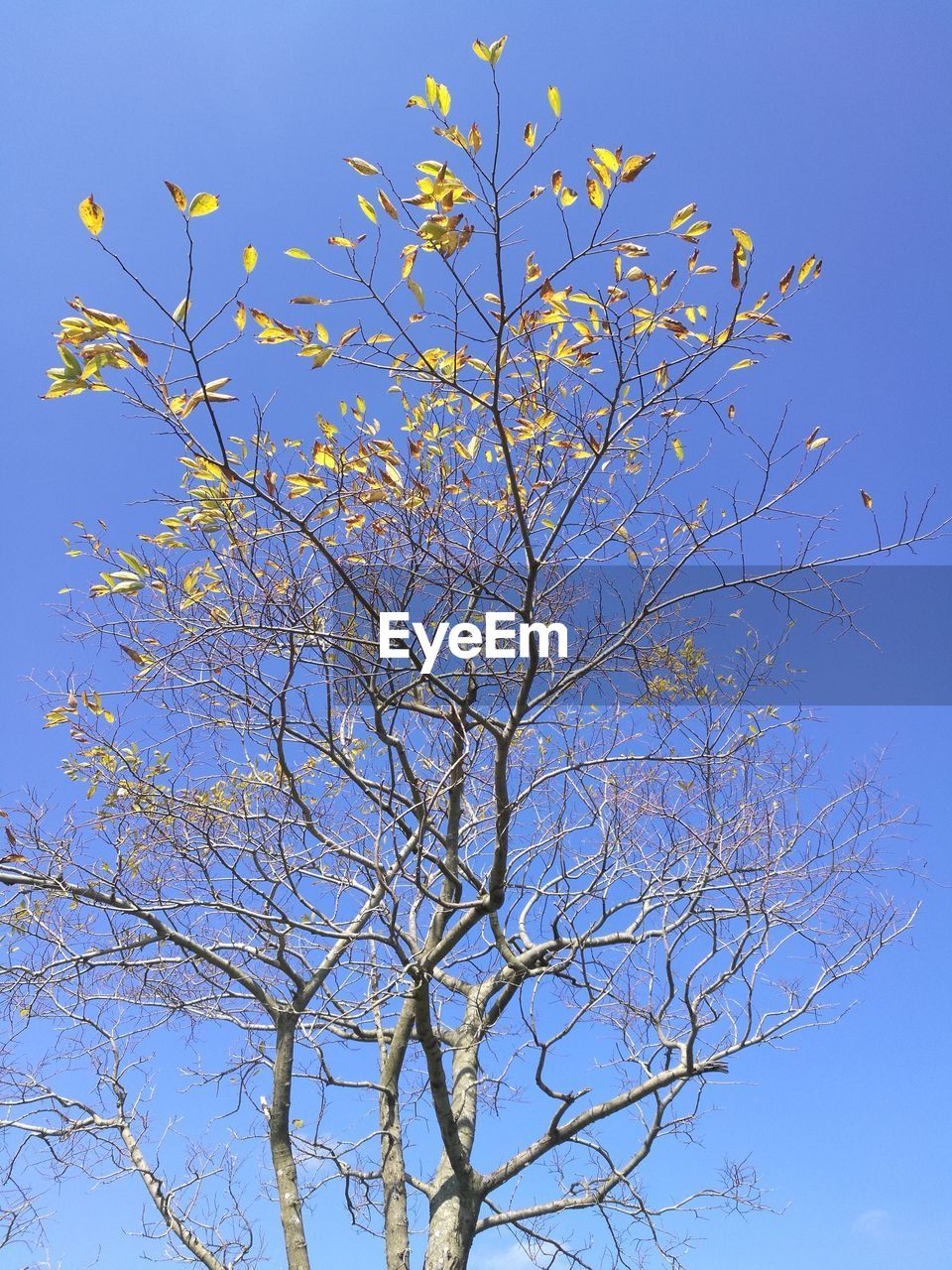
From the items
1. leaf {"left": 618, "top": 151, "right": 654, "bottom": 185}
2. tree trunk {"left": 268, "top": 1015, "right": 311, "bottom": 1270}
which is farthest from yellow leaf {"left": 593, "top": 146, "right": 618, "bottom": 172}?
tree trunk {"left": 268, "top": 1015, "right": 311, "bottom": 1270}

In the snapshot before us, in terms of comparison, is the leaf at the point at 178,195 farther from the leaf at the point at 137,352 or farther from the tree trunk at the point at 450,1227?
the tree trunk at the point at 450,1227

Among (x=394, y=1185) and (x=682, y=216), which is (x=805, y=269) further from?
(x=394, y=1185)

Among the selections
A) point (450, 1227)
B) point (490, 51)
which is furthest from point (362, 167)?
point (450, 1227)

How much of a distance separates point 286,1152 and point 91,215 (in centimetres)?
539

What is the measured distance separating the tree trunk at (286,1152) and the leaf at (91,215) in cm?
496

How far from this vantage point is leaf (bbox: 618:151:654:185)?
8.87ft

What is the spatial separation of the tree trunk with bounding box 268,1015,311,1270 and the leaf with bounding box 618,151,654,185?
17.2ft

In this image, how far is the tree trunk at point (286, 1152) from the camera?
551cm

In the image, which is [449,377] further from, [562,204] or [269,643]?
[269,643]

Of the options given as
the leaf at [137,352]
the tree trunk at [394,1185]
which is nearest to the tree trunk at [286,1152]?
the tree trunk at [394,1185]

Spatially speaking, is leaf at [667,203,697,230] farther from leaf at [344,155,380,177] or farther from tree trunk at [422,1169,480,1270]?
tree trunk at [422,1169,480,1270]

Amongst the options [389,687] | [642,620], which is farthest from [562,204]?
[389,687]

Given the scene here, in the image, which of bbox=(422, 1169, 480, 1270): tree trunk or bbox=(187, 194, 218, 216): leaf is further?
bbox=(422, 1169, 480, 1270): tree trunk

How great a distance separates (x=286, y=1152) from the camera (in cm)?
575
